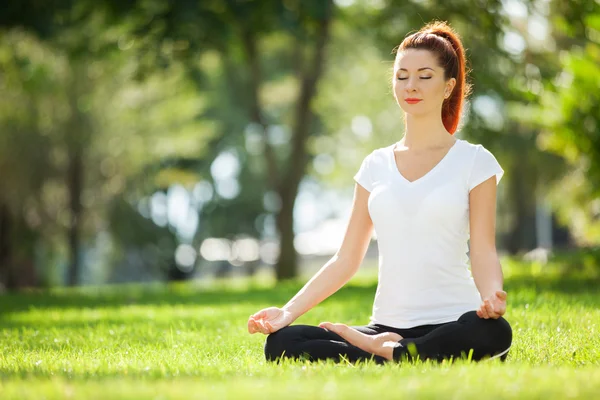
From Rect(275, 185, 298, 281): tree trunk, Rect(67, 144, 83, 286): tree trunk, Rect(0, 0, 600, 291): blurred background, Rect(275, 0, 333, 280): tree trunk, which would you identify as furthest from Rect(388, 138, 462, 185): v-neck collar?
Rect(67, 144, 83, 286): tree trunk

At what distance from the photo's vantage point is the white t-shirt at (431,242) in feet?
14.8

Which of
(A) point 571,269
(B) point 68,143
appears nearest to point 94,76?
(B) point 68,143

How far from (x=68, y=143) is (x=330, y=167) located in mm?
13039

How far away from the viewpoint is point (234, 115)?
3716 centimetres

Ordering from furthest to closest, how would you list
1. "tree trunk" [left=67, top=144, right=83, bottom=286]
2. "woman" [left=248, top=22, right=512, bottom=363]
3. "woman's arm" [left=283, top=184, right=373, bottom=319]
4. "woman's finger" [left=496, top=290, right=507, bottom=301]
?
"tree trunk" [left=67, top=144, right=83, bottom=286] → "woman's arm" [left=283, top=184, right=373, bottom=319] → "woman" [left=248, top=22, right=512, bottom=363] → "woman's finger" [left=496, top=290, right=507, bottom=301]

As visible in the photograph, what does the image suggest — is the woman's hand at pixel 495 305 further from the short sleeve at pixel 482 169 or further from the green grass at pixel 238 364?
the short sleeve at pixel 482 169

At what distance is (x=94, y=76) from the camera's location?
22.5 m

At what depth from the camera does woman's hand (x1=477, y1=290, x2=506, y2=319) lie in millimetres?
4074

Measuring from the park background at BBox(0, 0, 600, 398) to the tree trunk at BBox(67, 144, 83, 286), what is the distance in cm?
5

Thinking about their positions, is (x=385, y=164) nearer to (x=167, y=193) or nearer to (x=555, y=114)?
(x=555, y=114)

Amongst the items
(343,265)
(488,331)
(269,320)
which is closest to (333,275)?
(343,265)

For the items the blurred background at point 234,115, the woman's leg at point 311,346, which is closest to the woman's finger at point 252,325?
the woman's leg at point 311,346

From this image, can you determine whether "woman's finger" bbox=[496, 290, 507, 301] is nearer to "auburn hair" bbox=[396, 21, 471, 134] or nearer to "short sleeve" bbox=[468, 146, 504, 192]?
"short sleeve" bbox=[468, 146, 504, 192]

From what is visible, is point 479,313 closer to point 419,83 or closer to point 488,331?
point 488,331
